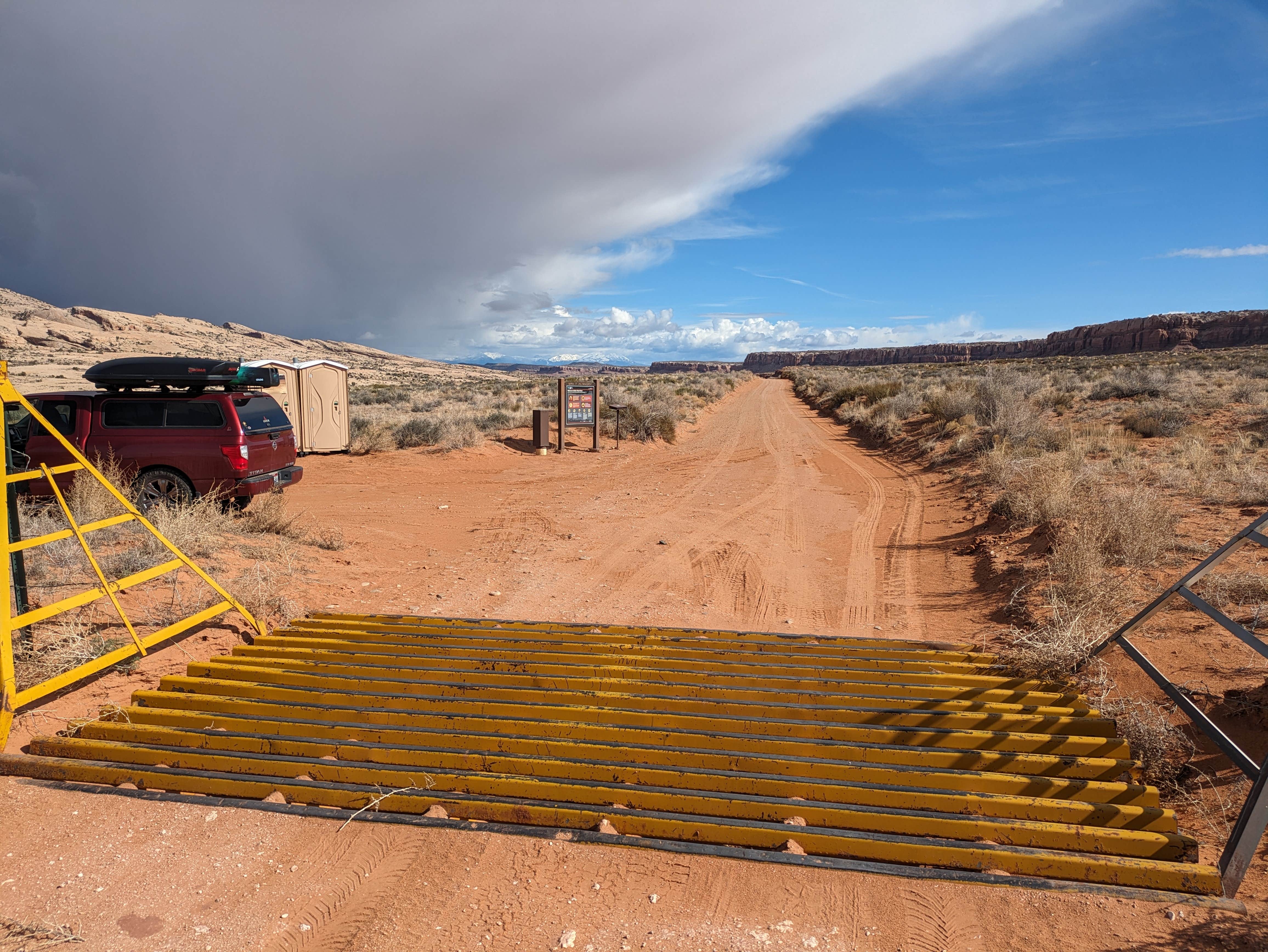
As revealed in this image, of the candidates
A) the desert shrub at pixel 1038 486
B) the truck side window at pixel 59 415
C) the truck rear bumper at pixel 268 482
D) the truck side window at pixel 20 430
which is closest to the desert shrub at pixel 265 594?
the truck rear bumper at pixel 268 482

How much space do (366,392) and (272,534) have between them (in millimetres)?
32636

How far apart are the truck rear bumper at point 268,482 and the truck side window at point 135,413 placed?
52.1 inches

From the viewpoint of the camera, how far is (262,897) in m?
2.91

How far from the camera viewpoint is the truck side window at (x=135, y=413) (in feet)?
28.0

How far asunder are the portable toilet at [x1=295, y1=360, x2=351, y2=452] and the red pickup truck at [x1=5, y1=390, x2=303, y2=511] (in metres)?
7.79

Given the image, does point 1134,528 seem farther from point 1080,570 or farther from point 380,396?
point 380,396

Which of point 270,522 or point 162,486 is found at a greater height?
point 162,486

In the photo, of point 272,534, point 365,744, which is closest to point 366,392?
point 272,534

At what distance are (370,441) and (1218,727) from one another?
57.4ft

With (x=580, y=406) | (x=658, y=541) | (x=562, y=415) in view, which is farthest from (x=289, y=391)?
(x=658, y=541)

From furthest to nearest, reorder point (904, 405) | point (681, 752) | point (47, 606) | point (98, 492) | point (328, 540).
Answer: point (904, 405), point (328, 540), point (98, 492), point (47, 606), point (681, 752)

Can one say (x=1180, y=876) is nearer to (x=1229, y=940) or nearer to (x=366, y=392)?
(x=1229, y=940)

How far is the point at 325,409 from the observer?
16.8 metres

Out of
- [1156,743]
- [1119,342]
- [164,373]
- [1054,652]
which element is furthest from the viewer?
[1119,342]
